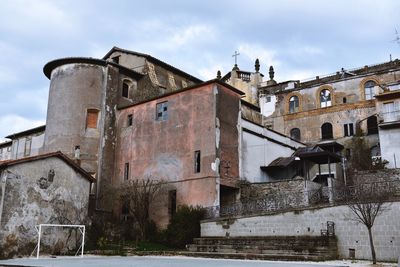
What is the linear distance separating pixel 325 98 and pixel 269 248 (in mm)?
31744

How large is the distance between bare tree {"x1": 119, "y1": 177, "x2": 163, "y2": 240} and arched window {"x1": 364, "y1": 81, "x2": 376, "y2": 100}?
27.2 meters

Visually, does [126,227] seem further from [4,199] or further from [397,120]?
[397,120]

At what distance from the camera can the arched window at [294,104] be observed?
50.6 m

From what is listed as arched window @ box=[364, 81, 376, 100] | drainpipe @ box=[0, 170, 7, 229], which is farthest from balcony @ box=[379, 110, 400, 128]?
drainpipe @ box=[0, 170, 7, 229]

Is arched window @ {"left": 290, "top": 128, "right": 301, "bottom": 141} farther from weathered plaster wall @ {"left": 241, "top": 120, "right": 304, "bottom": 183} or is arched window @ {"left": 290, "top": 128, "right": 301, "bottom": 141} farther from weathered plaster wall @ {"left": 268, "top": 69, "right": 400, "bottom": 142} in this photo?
weathered plaster wall @ {"left": 241, "top": 120, "right": 304, "bottom": 183}

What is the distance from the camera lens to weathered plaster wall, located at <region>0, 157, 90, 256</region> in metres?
22.1

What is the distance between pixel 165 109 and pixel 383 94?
2134cm

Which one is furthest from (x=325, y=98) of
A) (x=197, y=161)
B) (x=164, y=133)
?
(x=197, y=161)

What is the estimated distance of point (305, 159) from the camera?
31375 mm

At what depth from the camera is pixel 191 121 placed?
30453 mm

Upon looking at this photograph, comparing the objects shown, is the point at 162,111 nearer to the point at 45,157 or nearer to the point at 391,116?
the point at 45,157

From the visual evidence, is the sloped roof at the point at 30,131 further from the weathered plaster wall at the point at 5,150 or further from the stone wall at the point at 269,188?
the stone wall at the point at 269,188

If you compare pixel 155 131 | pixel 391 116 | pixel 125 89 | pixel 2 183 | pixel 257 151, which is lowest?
pixel 2 183

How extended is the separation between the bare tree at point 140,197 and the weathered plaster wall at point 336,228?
524cm
